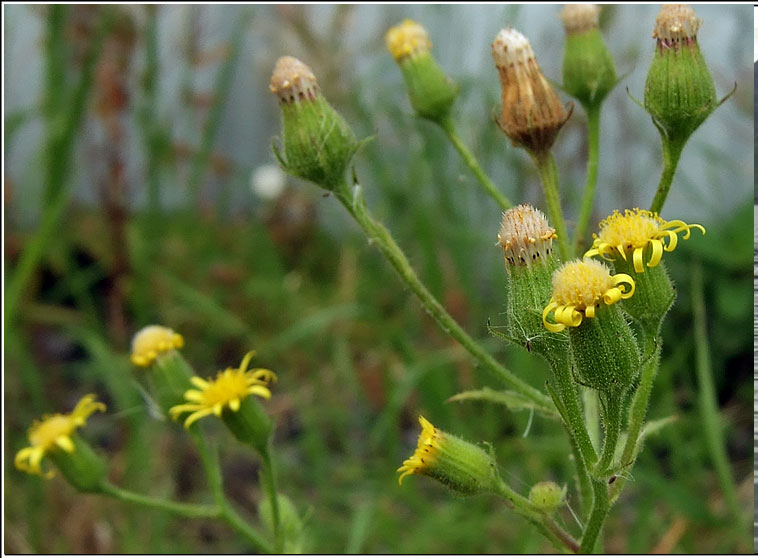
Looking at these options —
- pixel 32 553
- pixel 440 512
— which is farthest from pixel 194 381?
pixel 32 553

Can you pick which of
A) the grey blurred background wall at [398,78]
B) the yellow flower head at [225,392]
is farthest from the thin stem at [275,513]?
the grey blurred background wall at [398,78]

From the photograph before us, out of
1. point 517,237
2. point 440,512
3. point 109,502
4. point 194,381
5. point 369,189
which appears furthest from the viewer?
point 369,189

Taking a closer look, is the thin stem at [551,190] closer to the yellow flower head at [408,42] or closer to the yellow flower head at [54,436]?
the yellow flower head at [408,42]

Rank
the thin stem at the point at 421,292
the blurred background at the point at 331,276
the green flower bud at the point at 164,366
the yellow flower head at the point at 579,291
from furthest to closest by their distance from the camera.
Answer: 1. the blurred background at the point at 331,276
2. the green flower bud at the point at 164,366
3. the thin stem at the point at 421,292
4. the yellow flower head at the point at 579,291

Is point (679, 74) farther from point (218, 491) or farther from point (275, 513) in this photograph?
point (218, 491)

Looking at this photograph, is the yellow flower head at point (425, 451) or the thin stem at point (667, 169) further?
the thin stem at point (667, 169)

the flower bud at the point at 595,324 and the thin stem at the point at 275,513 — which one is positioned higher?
the flower bud at the point at 595,324

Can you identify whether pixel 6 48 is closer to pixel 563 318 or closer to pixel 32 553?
pixel 32 553
